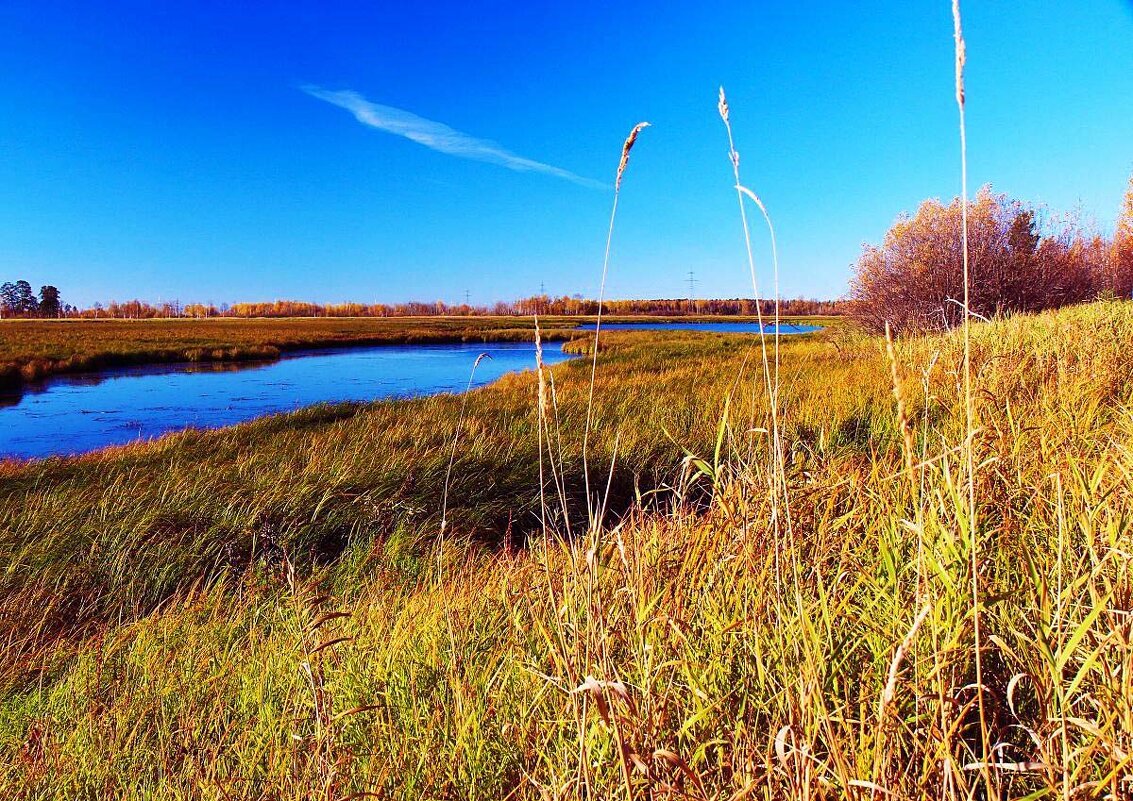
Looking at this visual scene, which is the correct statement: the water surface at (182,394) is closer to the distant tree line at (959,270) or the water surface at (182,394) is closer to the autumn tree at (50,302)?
the distant tree line at (959,270)

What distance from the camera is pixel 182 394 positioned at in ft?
70.0

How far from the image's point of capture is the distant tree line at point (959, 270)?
1794 cm

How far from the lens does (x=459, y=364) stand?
36.1m

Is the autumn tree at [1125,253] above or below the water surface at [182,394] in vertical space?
above

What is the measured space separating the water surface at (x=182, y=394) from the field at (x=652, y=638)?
5.05m

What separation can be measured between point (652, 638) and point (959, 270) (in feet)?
67.7

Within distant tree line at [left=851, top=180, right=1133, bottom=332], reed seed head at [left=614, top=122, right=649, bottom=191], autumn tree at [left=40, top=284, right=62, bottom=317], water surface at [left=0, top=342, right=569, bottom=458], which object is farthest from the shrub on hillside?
autumn tree at [left=40, top=284, right=62, bottom=317]

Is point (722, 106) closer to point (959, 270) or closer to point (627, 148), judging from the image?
point (627, 148)

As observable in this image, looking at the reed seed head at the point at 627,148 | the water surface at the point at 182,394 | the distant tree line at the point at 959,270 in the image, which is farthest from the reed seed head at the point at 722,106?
the distant tree line at the point at 959,270

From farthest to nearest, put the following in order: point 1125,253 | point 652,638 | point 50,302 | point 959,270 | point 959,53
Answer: point 50,302, point 1125,253, point 959,270, point 652,638, point 959,53

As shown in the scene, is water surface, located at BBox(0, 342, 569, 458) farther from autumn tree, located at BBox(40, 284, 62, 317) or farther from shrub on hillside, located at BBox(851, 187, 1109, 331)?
autumn tree, located at BBox(40, 284, 62, 317)

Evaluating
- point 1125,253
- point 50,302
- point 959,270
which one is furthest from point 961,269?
point 50,302

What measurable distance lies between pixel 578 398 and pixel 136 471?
7.15m

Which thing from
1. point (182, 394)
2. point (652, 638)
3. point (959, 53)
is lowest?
point (182, 394)
